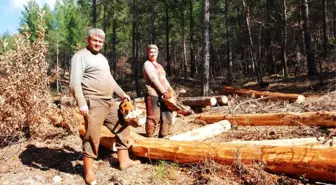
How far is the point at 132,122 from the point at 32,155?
2.35 m

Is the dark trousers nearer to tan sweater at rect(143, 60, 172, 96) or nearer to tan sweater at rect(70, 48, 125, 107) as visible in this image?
tan sweater at rect(143, 60, 172, 96)

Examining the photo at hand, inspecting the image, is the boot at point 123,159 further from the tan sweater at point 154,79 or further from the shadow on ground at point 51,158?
the tan sweater at point 154,79

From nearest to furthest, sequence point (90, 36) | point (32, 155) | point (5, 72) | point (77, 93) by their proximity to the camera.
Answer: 1. point (77, 93)
2. point (90, 36)
3. point (32, 155)
4. point (5, 72)

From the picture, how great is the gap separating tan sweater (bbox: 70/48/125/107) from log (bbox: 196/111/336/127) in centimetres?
380

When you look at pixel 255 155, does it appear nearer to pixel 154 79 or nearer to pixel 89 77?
pixel 89 77

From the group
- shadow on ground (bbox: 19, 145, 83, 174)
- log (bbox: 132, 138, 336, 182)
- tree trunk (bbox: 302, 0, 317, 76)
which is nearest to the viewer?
log (bbox: 132, 138, 336, 182)

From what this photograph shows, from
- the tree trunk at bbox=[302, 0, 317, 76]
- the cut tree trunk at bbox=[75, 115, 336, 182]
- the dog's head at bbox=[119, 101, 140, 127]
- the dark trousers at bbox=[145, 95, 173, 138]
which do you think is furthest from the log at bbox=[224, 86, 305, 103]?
the dog's head at bbox=[119, 101, 140, 127]

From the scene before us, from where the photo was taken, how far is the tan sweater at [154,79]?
6.74 metres

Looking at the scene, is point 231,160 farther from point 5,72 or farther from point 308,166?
point 5,72

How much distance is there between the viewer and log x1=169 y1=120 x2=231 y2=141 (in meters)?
7.05

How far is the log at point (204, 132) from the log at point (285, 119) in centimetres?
44

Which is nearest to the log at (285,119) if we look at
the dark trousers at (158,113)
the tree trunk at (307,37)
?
the dark trousers at (158,113)

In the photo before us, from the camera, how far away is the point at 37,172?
548 centimetres

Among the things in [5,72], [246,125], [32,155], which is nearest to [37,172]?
[32,155]
